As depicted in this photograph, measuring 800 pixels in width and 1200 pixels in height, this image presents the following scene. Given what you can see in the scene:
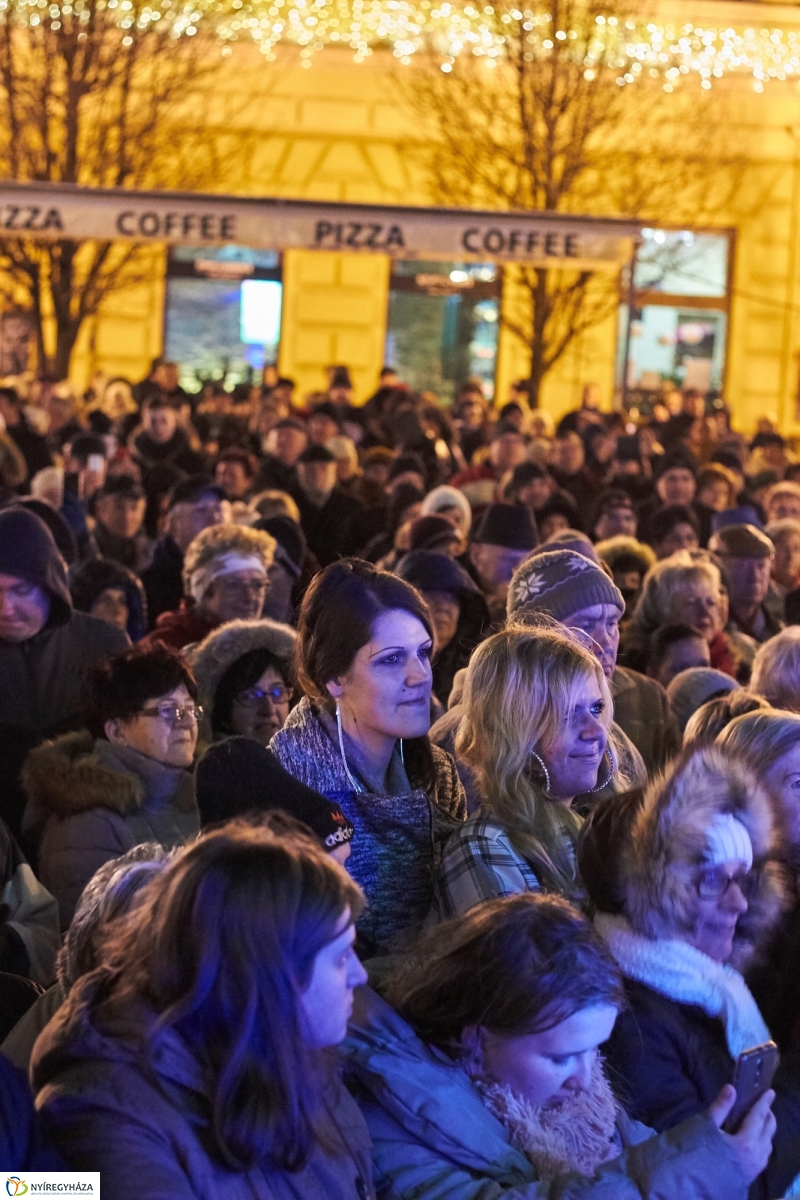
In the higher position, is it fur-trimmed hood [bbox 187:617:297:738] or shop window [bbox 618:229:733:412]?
shop window [bbox 618:229:733:412]

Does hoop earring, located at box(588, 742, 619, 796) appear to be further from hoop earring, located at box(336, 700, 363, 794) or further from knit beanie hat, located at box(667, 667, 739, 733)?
knit beanie hat, located at box(667, 667, 739, 733)

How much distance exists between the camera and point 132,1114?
8.27 ft

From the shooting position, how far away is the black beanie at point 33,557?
6.29 meters

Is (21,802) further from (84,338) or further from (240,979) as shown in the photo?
(84,338)

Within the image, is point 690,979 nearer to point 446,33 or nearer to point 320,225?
point 320,225

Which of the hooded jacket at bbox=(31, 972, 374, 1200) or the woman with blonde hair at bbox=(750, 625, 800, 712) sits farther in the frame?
the woman with blonde hair at bbox=(750, 625, 800, 712)

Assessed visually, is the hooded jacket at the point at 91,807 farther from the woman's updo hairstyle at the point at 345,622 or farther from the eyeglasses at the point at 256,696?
the woman's updo hairstyle at the point at 345,622

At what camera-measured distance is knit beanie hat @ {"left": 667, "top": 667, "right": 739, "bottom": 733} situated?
21.2 feet

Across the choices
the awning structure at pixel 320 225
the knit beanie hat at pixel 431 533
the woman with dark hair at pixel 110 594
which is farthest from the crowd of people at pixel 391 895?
the awning structure at pixel 320 225

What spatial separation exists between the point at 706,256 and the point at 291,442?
17270 mm

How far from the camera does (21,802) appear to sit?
211 inches

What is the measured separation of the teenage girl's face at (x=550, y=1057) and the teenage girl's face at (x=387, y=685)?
102cm

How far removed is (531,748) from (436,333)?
2577cm

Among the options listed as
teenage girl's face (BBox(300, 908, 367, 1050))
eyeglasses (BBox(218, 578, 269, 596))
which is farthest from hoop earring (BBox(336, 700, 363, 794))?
eyeglasses (BBox(218, 578, 269, 596))
